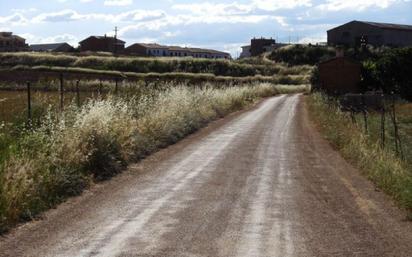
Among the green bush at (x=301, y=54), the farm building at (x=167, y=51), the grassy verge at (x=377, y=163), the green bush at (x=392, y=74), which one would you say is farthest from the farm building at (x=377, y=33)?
the grassy verge at (x=377, y=163)

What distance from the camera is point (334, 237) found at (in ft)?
25.0

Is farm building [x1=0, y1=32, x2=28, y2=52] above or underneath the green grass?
above

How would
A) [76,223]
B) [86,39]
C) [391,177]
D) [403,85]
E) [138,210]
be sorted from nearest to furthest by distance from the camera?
[76,223], [138,210], [391,177], [403,85], [86,39]

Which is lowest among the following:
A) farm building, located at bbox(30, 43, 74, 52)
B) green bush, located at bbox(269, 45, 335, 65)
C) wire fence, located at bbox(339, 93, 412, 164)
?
wire fence, located at bbox(339, 93, 412, 164)

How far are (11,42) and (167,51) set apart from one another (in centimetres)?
4209

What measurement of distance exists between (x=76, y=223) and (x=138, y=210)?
1.14 m

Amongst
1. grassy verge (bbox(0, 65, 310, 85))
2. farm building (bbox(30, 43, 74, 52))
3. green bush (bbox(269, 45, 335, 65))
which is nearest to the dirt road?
grassy verge (bbox(0, 65, 310, 85))

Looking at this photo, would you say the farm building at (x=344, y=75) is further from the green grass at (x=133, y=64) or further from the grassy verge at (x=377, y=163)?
the grassy verge at (x=377, y=163)

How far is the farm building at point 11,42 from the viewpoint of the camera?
515ft


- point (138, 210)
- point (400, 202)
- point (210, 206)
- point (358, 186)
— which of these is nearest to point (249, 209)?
point (210, 206)

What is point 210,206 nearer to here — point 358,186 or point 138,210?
point 138,210

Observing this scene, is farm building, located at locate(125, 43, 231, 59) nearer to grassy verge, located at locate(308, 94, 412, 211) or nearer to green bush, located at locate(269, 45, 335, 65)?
green bush, located at locate(269, 45, 335, 65)

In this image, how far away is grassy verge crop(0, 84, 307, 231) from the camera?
865cm

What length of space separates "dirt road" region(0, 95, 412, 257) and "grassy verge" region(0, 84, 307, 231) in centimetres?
33
